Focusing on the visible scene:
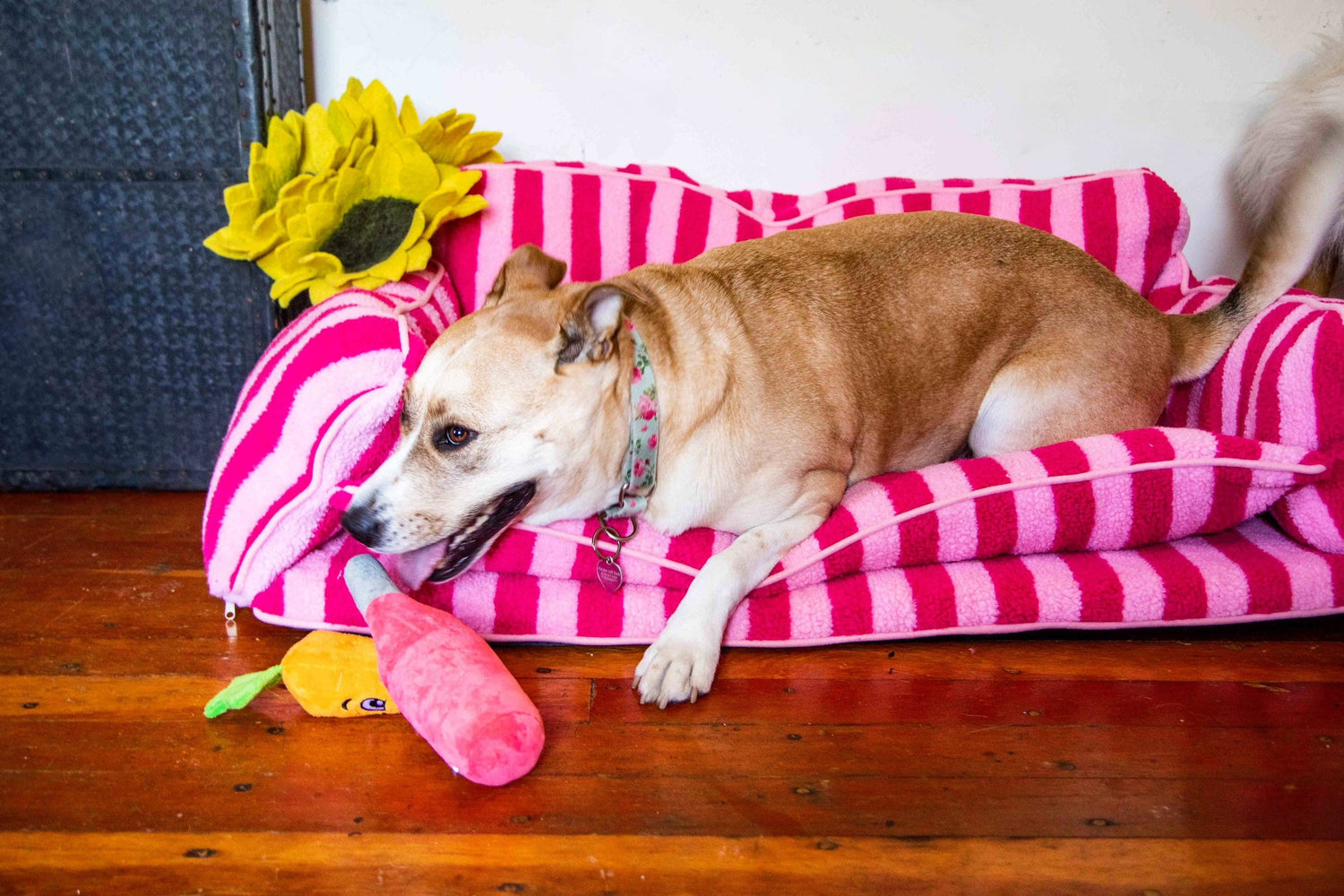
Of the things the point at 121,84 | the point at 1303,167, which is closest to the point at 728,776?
the point at 1303,167

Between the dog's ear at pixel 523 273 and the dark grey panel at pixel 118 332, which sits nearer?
the dog's ear at pixel 523 273

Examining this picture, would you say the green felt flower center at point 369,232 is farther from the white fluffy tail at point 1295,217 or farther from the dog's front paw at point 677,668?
the white fluffy tail at point 1295,217

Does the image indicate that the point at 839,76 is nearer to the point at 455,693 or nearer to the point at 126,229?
the point at 126,229

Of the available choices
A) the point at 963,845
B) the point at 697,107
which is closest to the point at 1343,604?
the point at 963,845

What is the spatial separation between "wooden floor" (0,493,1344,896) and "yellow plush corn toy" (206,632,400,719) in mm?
31

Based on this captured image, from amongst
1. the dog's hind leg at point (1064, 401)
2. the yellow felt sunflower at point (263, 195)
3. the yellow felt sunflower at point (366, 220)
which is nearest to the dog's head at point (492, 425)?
the yellow felt sunflower at point (366, 220)

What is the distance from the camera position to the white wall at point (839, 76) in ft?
9.79

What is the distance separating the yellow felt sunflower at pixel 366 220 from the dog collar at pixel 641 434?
86 cm

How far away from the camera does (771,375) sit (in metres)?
2.09

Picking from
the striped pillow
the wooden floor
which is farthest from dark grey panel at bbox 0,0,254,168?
the wooden floor

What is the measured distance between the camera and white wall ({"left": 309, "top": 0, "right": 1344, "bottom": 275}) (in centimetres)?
298

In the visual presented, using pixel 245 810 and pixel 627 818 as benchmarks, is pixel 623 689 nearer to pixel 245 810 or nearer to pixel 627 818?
pixel 627 818

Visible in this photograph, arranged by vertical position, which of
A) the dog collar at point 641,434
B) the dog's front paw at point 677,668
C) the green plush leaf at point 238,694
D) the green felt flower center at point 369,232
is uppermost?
the green felt flower center at point 369,232

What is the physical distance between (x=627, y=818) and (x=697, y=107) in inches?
91.7
